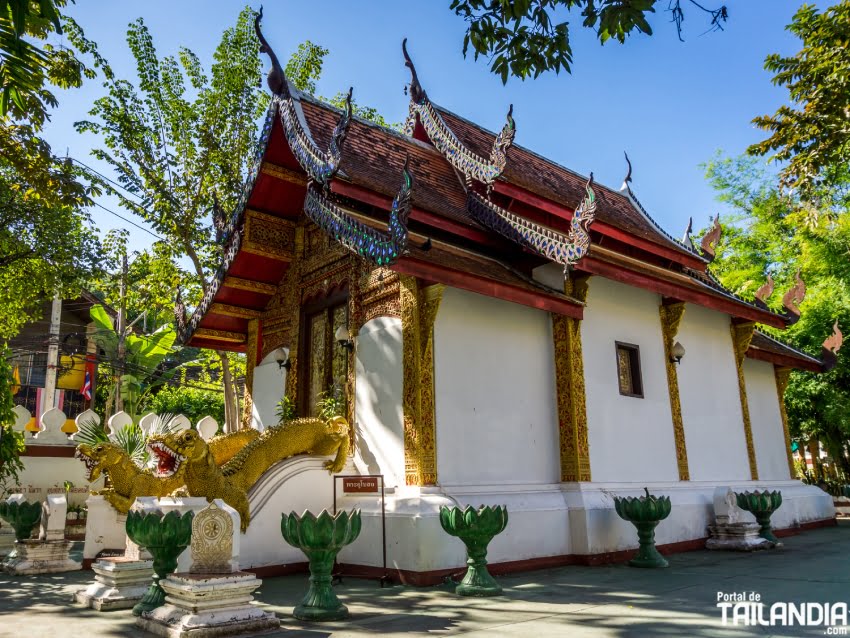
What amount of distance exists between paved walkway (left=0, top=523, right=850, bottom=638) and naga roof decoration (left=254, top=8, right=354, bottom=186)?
4223 millimetres

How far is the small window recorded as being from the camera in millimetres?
8773

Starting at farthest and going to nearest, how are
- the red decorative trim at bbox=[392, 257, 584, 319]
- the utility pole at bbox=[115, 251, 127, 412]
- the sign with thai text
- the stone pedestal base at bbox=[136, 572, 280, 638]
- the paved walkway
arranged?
the utility pole at bbox=[115, 251, 127, 412] → the sign with thai text → the red decorative trim at bbox=[392, 257, 584, 319] → the paved walkway → the stone pedestal base at bbox=[136, 572, 280, 638]

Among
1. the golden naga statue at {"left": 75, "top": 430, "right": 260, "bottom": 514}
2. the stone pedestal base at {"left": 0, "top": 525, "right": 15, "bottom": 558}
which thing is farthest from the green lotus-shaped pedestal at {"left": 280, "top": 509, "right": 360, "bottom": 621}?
the stone pedestal base at {"left": 0, "top": 525, "right": 15, "bottom": 558}

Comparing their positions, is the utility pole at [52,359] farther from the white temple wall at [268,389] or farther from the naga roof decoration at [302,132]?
the naga roof decoration at [302,132]

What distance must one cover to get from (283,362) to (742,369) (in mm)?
7592

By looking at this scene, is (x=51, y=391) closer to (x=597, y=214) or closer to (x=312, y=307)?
(x=312, y=307)

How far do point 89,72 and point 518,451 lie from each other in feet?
24.8

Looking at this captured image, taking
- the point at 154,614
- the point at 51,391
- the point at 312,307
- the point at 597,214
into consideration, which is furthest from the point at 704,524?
the point at 51,391

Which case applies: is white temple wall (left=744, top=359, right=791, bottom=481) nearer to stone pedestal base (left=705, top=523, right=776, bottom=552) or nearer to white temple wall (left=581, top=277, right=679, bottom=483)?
stone pedestal base (left=705, top=523, right=776, bottom=552)

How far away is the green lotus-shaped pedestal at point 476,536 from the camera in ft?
18.4

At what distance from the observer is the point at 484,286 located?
265 inches

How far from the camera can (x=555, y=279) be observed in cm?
841

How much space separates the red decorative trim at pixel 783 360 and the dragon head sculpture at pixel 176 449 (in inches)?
362

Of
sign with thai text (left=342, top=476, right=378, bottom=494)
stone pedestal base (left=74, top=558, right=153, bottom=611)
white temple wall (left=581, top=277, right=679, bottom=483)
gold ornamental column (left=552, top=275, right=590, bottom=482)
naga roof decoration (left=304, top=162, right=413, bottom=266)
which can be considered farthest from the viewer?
white temple wall (left=581, top=277, right=679, bottom=483)
